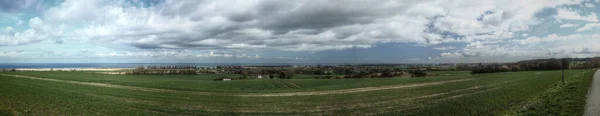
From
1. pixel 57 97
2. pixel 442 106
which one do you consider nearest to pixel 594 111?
pixel 442 106

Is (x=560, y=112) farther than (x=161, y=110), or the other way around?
(x=161, y=110)

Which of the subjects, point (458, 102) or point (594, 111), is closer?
point (594, 111)

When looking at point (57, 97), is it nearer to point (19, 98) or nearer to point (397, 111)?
point (19, 98)

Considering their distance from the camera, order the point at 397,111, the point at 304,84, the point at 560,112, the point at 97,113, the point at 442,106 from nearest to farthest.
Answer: the point at 560,112
the point at 97,113
the point at 397,111
the point at 442,106
the point at 304,84

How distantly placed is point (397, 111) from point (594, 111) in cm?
1176

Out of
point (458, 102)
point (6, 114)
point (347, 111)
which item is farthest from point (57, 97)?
point (458, 102)

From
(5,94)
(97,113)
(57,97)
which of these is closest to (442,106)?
(97,113)

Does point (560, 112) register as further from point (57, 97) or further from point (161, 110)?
point (57, 97)

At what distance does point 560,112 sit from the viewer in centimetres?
2044

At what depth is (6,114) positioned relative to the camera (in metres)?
21.0

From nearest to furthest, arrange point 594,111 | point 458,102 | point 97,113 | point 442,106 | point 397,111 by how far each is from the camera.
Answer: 1. point 594,111
2. point 97,113
3. point 397,111
4. point 442,106
5. point 458,102

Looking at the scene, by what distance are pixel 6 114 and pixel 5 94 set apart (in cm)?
1036

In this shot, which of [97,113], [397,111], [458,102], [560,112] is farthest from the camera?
[458,102]

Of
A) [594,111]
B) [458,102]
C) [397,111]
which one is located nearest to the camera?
[594,111]
